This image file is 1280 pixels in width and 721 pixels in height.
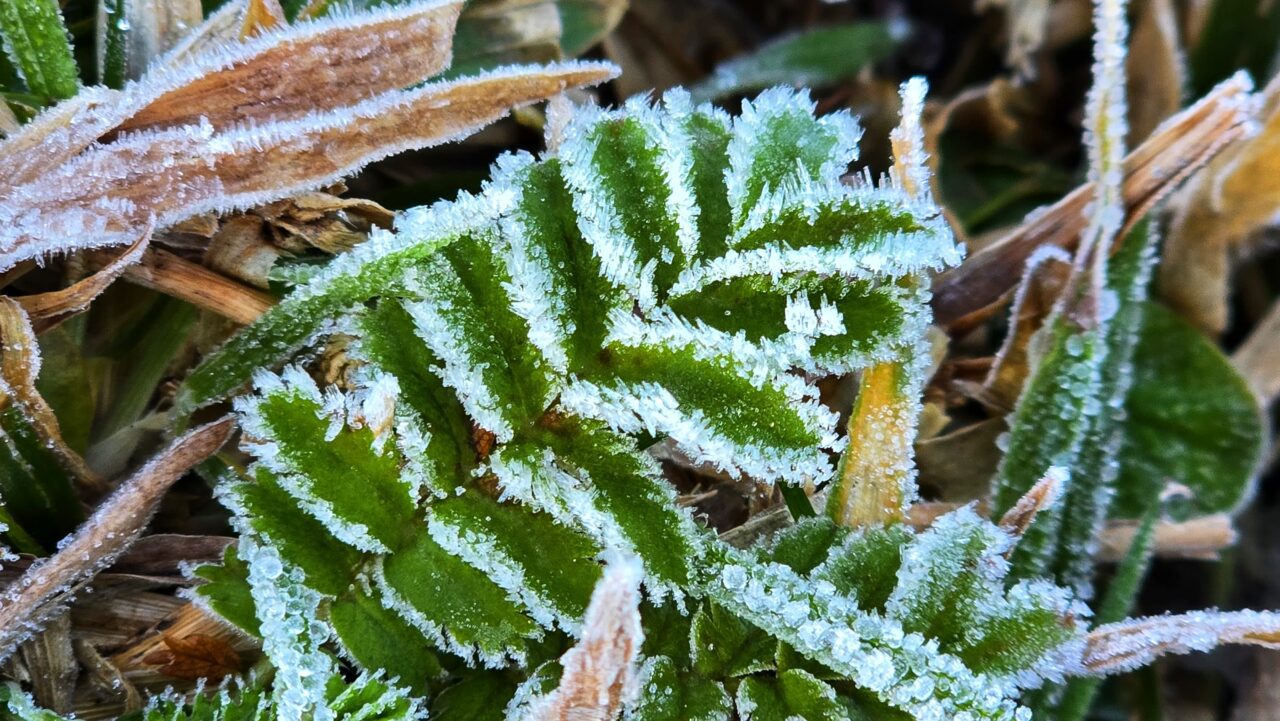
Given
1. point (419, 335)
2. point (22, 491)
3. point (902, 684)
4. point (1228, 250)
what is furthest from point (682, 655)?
point (1228, 250)

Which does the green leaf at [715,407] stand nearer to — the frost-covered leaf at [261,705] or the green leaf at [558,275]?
the green leaf at [558,275]

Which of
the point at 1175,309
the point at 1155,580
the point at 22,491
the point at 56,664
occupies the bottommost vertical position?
the point at 1155,580

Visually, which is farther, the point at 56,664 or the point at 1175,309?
the point at 1175,309

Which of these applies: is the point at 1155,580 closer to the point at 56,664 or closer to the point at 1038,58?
the point at 1038,58

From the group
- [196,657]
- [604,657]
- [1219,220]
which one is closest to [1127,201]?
[1219,220]

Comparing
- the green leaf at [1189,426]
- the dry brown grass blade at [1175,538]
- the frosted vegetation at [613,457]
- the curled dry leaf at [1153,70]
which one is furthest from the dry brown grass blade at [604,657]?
the curled dry leaf at [1153,70]

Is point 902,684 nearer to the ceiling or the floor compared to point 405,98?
nearer to the floor

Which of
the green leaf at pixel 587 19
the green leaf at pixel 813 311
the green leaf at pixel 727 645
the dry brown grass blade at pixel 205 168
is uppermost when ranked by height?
the green leaf at pixel 587 19
